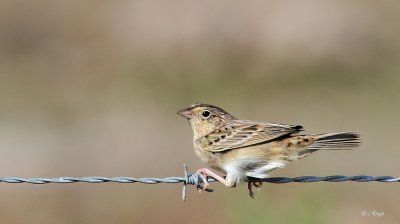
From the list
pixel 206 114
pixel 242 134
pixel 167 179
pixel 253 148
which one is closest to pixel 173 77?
pixel 206 114

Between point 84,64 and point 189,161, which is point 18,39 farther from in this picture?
point 189,161

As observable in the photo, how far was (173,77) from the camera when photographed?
23000mm

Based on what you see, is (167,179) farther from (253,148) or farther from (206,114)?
(206,114)

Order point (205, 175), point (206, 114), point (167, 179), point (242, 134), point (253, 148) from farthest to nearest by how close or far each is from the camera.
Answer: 1. point (206, 114)
2. point (242, 134)
3. point (253, 148)
4. point (205, 175)
5. point (167, 179)

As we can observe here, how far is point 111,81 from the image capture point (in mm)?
23391

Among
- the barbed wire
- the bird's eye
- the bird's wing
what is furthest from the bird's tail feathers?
the bird's eye

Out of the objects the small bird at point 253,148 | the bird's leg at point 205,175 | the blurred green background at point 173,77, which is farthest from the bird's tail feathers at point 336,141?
the blurred green background at point 173,77

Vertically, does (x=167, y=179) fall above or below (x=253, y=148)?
below

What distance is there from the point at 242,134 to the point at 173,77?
12.7 meters

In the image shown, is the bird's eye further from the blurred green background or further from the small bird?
the blurred green background

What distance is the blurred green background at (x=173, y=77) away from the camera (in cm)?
2028

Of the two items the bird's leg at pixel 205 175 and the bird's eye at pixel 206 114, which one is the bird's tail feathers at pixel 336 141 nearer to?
the bird's leg at pixel 205 175

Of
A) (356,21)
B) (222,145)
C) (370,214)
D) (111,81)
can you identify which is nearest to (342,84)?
(356,21)

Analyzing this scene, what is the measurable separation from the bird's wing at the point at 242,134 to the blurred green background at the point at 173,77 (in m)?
8.11
